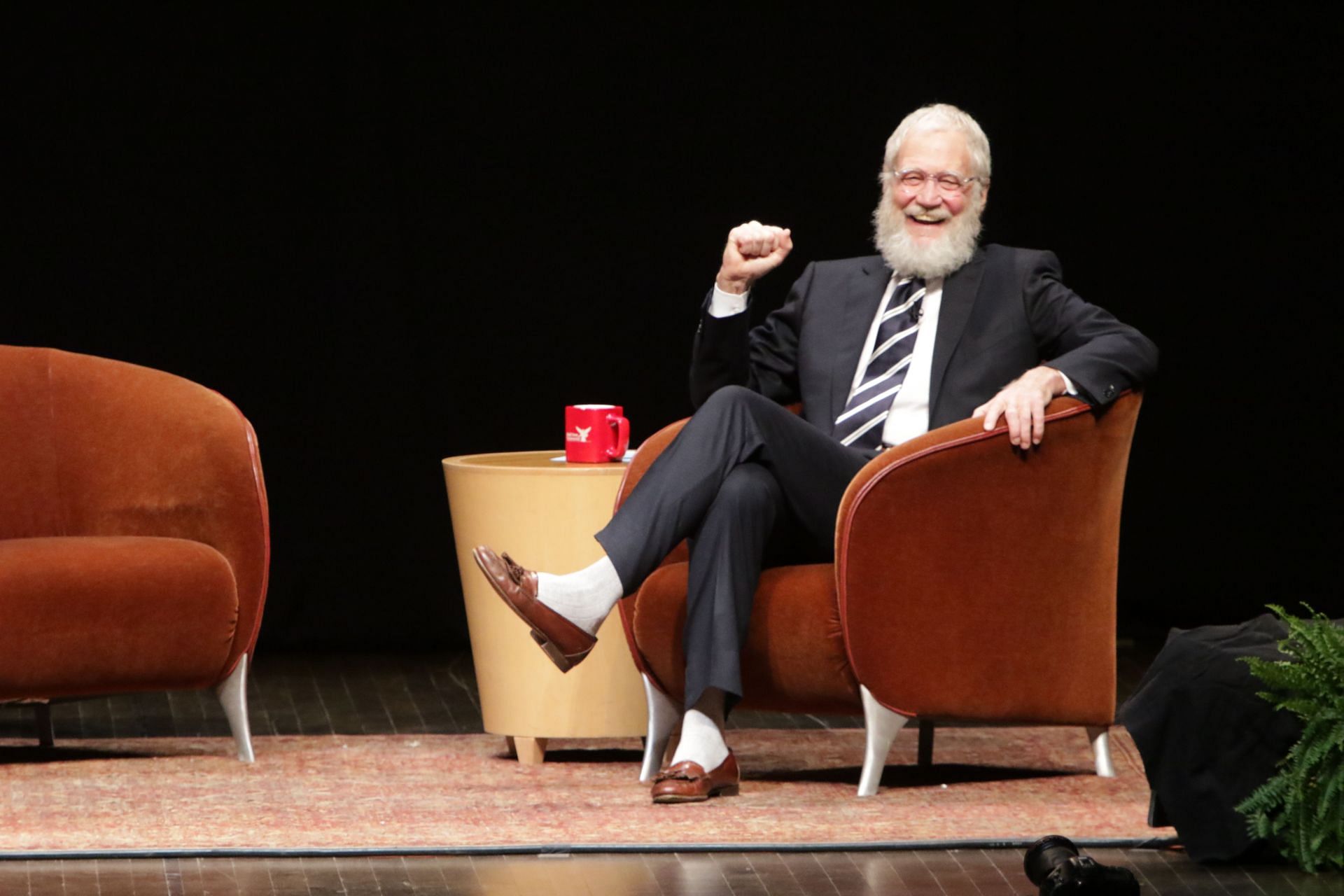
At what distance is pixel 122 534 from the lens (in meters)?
3.88

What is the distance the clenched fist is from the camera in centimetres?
359

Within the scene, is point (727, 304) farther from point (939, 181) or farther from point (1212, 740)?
point (1212, 740)

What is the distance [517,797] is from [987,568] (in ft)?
2.87

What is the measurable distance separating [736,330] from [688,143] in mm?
1860

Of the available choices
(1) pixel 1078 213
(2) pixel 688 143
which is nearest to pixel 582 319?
(2) pixel 688 143

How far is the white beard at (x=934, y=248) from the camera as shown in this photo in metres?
3.80

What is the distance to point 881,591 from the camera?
3301mm

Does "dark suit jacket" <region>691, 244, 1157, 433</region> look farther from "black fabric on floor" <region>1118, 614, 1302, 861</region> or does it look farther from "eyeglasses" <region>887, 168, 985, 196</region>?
"black fabric on floor" <region>1118, 614, 1302, 861</region>

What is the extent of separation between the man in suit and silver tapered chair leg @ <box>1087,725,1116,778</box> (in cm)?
56

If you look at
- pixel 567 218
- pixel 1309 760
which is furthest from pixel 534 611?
pixel 567 218

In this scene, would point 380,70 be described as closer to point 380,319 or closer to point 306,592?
point 380,319

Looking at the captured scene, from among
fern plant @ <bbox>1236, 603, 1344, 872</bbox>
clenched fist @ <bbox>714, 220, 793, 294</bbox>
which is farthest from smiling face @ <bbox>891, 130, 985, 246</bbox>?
fern plant @ <bbox>1236, 603, 1344, 872</bbox>

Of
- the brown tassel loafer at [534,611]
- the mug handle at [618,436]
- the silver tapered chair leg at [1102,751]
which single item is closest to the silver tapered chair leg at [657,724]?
the brown tassel loafer at [534,611]

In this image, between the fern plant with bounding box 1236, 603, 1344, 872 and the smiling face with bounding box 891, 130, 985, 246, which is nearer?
the fern plant with bounding box 1236, 603, 1344, 872
